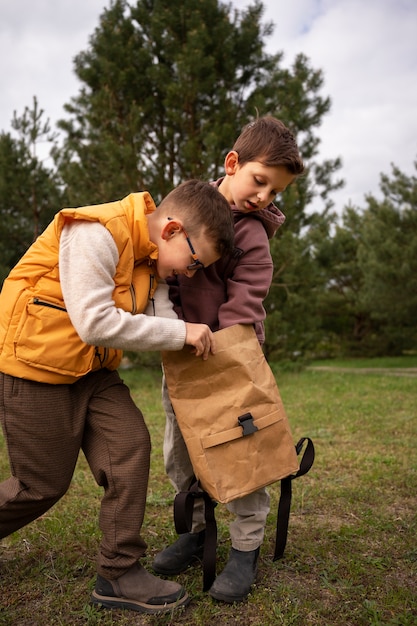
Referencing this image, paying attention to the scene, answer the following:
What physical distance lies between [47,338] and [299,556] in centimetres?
135

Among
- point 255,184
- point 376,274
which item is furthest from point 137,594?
point 376,274

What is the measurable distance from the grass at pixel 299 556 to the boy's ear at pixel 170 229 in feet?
4.05

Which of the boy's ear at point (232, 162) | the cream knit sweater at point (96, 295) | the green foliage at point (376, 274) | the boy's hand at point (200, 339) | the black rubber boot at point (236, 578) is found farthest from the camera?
the green foliage at point (376, 274)

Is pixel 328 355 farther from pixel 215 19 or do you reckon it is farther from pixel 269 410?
pixel 269 410

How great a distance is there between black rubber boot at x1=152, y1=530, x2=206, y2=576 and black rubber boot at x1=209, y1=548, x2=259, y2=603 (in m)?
0.23

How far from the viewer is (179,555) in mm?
2248

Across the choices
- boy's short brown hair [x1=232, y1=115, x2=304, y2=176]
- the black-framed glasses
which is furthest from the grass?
boy's short brown hair [x1=232, y1=115, x2=304, y2=176]

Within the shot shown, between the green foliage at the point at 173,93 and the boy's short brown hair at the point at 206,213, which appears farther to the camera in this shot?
the green foliage at the point at 173,93

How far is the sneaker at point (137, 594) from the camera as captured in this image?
1.94 metres

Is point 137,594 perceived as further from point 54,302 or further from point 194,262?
point 194,262

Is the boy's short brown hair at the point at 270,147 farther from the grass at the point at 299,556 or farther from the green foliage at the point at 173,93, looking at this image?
the green foliage at the point at 173,93

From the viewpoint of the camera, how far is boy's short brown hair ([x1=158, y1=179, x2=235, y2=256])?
1.87 meters

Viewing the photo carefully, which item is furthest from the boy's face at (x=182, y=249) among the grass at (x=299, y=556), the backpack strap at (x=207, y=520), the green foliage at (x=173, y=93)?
the green foliage at (x=173, y=93)

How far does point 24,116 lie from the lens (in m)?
8.95
